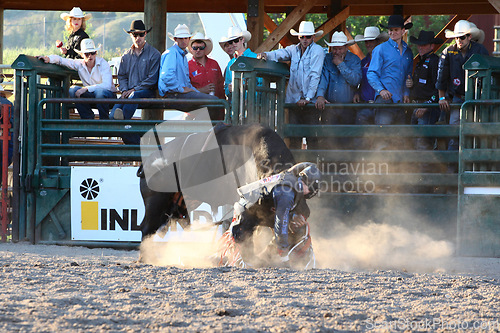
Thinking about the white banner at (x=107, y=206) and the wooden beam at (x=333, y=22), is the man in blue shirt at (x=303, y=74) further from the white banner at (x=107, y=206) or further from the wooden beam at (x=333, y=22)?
the wooden beam at (x=333, y=22)

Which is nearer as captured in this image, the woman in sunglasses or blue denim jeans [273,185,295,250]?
blue denim jeans [273,185,295,250]

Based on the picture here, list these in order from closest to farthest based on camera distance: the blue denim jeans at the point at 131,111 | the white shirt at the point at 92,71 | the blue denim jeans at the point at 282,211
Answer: the blue denim jeans at the point at 282,211, the blue denim jeans at the point at 131,111, the white shirt at the point at 92,71

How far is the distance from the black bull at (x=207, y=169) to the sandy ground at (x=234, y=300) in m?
0.87

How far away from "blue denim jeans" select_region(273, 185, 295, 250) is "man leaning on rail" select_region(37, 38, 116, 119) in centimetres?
369

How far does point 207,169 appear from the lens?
5.17 m

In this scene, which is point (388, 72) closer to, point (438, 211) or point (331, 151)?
point (331, 151)

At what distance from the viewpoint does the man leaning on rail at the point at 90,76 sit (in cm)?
713

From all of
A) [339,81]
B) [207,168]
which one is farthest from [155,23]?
[207,168]

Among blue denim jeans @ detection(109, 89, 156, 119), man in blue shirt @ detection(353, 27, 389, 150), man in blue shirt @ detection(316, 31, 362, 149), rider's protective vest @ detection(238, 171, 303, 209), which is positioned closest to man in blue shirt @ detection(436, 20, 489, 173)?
man in blue shirt @ detection(353, 27, 389, 150)

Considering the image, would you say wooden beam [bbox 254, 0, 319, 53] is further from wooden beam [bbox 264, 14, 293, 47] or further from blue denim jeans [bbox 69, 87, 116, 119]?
blue denim jeans [bbox 69, 87, 116, 119]

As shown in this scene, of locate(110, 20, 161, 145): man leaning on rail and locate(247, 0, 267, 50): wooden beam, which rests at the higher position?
locate(247, 0, 267, 50): wooden beam

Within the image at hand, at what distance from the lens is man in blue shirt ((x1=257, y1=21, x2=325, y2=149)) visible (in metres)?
6.64

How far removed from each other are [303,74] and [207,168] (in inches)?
85.9

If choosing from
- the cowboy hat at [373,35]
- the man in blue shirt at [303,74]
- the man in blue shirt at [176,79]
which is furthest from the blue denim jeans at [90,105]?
the cowboy hat at [373,35]
